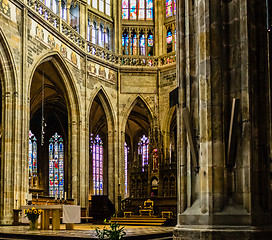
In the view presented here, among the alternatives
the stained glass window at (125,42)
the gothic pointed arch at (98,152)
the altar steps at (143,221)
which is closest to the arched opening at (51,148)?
the gothic pointed arch at (98,152)

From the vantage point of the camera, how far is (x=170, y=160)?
84.2 ft

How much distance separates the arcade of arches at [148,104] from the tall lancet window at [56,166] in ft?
0.26

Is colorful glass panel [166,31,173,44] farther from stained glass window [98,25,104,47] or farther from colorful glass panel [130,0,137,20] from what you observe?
stained glass window [98,25,104,47]

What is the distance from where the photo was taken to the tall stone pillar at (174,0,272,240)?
7343 millimetres

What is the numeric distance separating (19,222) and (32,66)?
723cm

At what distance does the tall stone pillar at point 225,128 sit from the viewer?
7.34 meters

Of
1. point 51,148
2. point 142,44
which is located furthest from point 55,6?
point 51,148

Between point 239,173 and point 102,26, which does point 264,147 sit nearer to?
point 239,173

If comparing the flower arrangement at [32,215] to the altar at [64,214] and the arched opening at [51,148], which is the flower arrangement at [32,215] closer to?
the altar at [64,214]

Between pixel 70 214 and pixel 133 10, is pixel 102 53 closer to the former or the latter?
pixel 133 10

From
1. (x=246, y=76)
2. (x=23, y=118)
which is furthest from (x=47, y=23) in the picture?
(x=246, y=76)

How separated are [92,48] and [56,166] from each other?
36.2 ft

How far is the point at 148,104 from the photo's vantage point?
3025 centimetres

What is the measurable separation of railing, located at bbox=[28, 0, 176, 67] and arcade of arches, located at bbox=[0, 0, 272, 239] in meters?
0.08
